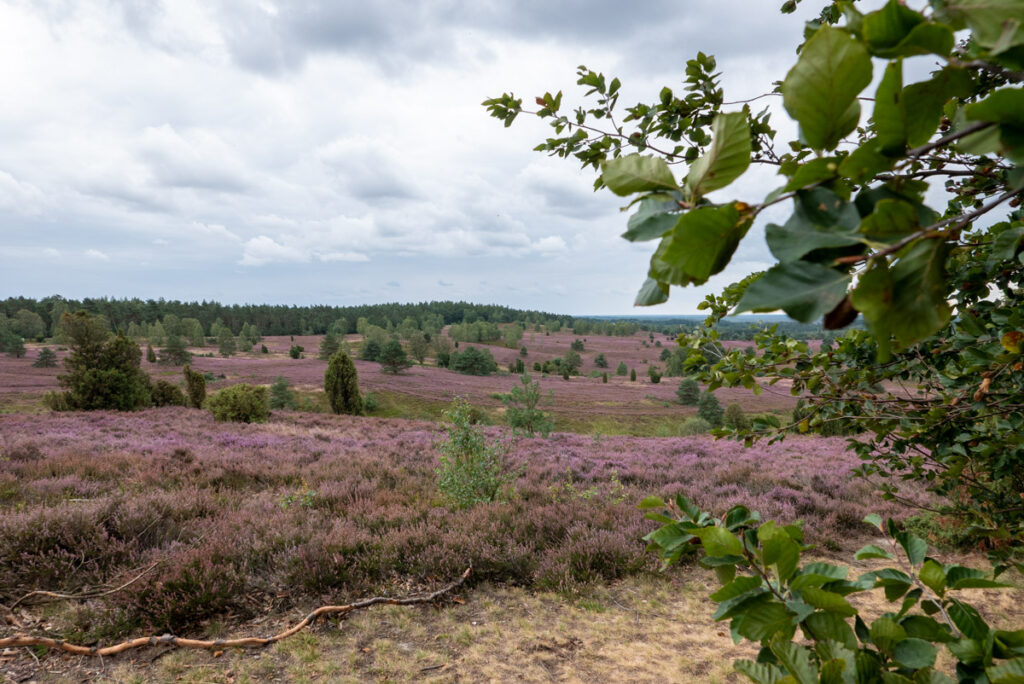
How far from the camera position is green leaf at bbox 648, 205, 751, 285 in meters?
0.47

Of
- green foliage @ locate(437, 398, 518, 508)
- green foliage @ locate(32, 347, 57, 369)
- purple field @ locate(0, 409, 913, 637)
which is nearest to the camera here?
purple field @ locate(0, 409, 913, 637)

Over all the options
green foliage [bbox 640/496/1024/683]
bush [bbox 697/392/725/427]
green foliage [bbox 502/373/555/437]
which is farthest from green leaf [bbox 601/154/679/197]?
bush [bbox 697/392/725/427]

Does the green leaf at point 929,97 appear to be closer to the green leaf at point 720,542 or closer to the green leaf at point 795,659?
the green leaf at point 720,542

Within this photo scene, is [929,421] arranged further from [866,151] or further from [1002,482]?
[1002,482]

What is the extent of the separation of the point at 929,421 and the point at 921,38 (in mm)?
2270

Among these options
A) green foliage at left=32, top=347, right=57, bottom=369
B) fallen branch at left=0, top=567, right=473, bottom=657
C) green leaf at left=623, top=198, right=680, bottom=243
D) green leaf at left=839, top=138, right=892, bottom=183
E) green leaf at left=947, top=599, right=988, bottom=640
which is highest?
green leaf at left=839, top=138, right=892, bottom=183

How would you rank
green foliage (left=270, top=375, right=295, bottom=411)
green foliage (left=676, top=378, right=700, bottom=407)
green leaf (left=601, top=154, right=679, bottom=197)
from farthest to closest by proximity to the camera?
green foliage (left=676, top=378, right=700, bottom=407), green foliage (left=270, top=375, right=295, bottom=411), green leaf (left=601, top=154, right=679, bottom=197)

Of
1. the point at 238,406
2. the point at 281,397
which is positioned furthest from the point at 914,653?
the point at 281,397

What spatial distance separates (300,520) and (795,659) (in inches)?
223

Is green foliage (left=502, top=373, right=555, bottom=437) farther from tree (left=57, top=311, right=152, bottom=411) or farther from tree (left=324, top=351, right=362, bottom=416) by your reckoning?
tree (left=57, top=311, right=152, bottom=411)

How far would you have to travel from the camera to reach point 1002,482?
449cm

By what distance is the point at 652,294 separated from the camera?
0.62 metres

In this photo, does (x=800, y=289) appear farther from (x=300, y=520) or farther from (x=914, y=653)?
(x=300, y=520)

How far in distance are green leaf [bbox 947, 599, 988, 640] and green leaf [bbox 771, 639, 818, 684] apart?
0.32 metres
